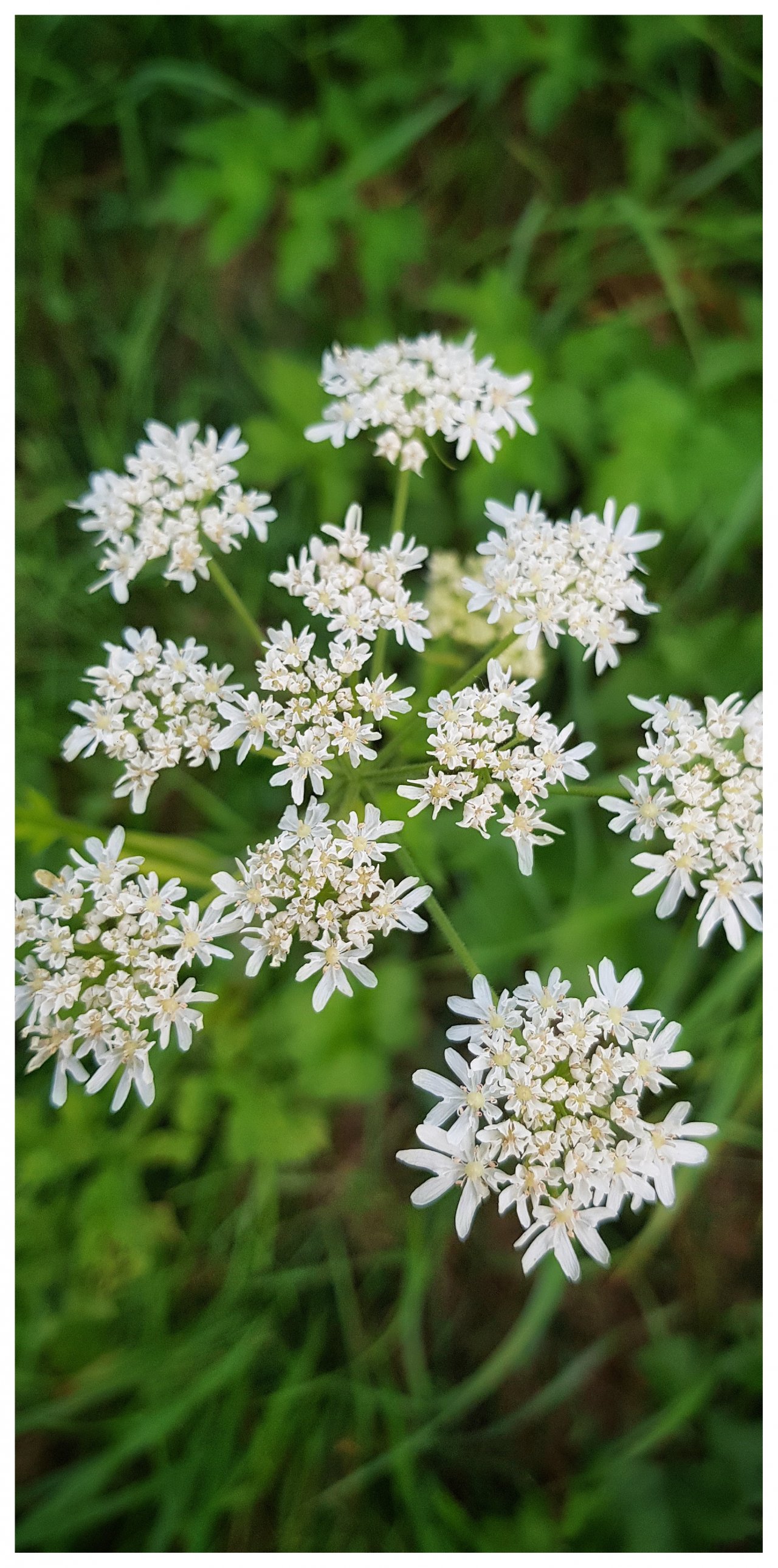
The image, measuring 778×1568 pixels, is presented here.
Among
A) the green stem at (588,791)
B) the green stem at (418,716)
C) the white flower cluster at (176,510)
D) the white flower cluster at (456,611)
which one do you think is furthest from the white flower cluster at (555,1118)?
the white flower cluster at (176,510)

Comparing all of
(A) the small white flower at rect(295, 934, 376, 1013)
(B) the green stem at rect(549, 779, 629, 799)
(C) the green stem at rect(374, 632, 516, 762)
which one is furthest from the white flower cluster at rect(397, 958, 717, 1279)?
(C) the green stem at rect(374, 632, 516, 762)

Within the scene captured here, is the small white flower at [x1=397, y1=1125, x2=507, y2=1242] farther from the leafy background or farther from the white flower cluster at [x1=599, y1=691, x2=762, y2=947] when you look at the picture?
the leafy background

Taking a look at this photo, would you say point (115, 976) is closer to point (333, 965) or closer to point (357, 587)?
point (333, 965)

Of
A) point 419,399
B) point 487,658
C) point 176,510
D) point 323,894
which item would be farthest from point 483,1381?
point 419,399

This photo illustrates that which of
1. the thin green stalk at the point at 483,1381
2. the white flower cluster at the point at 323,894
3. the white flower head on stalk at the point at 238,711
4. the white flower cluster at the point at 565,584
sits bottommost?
the thin green stalk at the point at 483,1381

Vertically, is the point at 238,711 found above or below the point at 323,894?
above

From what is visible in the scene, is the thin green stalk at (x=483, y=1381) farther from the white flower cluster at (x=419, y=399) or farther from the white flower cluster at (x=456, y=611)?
the white flower cluster at (x=419, y=399)

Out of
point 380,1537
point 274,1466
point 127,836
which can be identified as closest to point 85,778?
point 127,836
